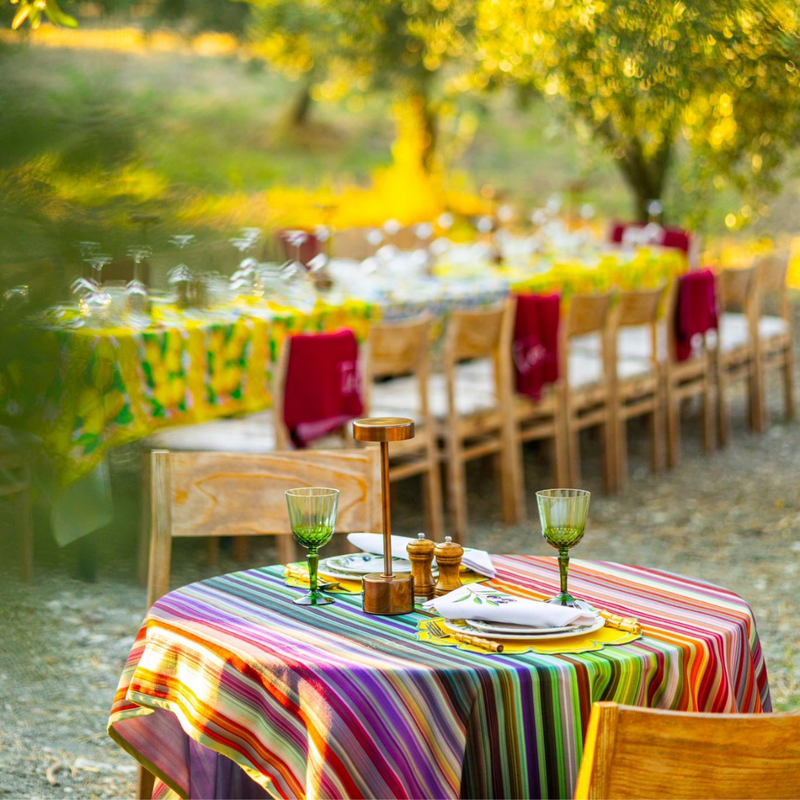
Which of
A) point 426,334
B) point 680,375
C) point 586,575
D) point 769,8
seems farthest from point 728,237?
point 586,575

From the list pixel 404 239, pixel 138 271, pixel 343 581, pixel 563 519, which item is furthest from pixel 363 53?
pixel 138 271

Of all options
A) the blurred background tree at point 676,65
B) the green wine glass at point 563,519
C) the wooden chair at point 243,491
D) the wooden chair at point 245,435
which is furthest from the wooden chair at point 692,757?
the wooden chair at point 245,435

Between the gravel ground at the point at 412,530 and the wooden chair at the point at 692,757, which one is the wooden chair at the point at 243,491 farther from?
the wooden chair at the point at 692,757

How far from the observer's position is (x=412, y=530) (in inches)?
177

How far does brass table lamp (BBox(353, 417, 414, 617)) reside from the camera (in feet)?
5.20

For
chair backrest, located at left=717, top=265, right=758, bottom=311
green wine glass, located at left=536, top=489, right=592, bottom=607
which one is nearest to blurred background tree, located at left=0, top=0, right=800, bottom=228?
green wine glass, located at left=536, top=489, right=592, bottom=607

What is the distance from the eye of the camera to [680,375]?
17.9ft

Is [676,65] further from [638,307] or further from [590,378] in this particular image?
[590,378]

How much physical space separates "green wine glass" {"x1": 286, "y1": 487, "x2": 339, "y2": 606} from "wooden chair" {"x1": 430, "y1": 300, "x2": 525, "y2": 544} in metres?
2.46

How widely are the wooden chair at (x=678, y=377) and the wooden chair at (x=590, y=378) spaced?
1.15 ft

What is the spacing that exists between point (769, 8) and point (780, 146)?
1.67 metres

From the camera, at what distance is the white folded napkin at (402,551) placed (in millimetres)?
1806

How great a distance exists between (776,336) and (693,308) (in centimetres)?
118

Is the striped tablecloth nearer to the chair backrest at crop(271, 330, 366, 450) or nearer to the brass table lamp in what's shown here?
the brass table lamp
